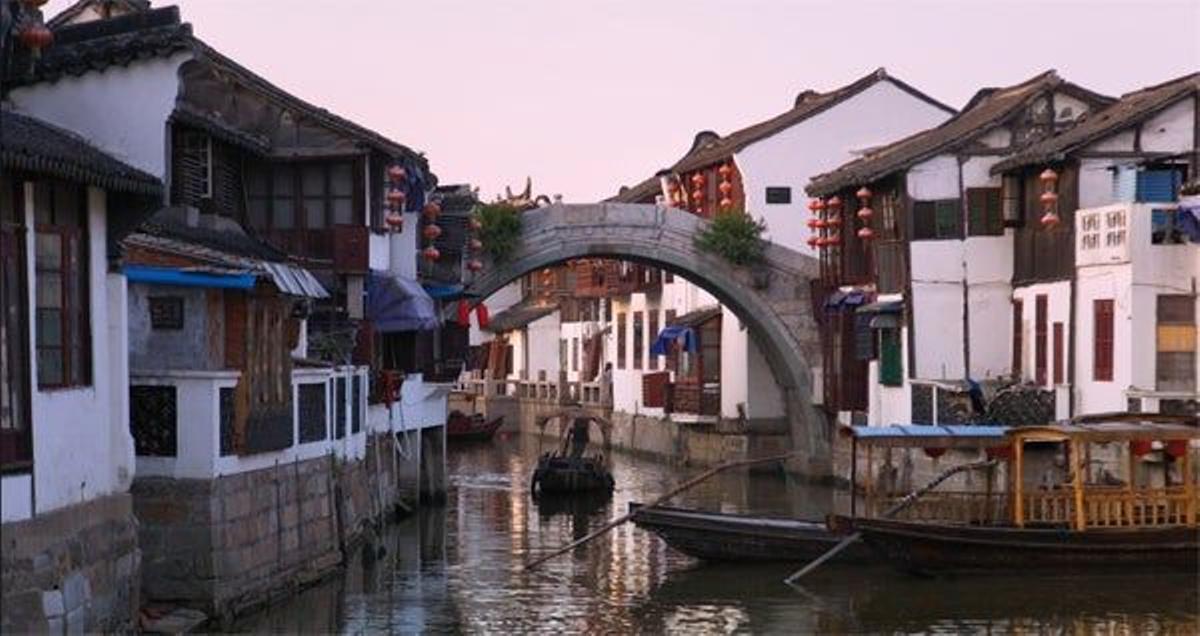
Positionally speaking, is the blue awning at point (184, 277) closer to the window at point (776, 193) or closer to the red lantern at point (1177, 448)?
the red lantern at point (1177, 448)

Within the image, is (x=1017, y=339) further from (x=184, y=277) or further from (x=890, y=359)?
(x=184, y=277)

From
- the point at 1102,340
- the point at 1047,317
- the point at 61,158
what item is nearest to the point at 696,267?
the point at 1047,317

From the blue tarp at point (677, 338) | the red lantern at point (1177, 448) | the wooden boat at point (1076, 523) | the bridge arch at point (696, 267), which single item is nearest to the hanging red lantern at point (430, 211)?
the bridge arch at point (696, 267)

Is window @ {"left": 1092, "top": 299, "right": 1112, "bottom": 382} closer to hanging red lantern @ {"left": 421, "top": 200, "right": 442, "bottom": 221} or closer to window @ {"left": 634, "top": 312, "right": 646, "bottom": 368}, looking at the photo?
hanging red lantern @ {"left": 421, "top": 200, "right": 442, "bottom": 221}

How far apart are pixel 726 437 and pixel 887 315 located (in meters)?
11.0

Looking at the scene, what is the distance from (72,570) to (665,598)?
10.8 metres

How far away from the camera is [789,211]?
49.7 metres

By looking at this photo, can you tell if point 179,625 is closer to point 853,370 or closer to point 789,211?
point 853,370

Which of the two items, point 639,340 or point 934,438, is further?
point 639,340

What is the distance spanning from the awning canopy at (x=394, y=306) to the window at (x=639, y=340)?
22609 mm

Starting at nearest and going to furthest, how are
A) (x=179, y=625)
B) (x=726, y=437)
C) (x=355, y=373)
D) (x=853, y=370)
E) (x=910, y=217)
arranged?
1. (x=179, y=625)
2. (x=355, y=373)
3. (x=910, y=217)
4. (x=853, y=370)
5. (x=726, y=437)

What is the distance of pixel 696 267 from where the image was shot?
42.3 meters

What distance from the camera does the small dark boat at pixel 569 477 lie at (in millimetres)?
39344

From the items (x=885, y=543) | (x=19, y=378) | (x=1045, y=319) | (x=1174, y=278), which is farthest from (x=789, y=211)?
(x=19, y=378)
